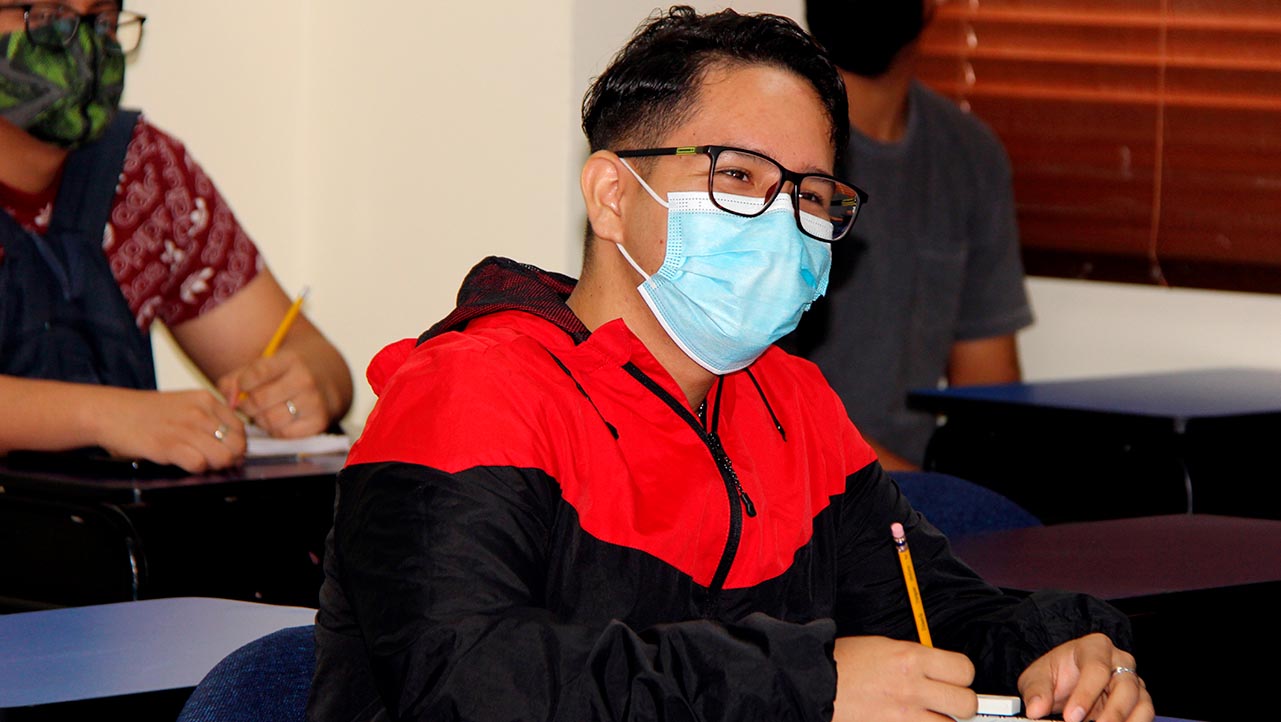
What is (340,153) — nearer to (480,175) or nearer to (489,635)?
(480,175)

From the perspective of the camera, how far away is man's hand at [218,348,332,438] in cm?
260

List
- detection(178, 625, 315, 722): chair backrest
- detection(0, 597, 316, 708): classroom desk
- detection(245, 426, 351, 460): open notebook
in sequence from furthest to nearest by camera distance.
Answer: detection(245, 426, 351, 460): open notebook < detection(0, 597, 316, 708): classroom desk < detection(178, 625, 315, 722): chair backrest

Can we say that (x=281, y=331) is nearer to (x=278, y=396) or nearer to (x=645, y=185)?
(x=278, y=396)

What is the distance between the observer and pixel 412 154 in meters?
3.34

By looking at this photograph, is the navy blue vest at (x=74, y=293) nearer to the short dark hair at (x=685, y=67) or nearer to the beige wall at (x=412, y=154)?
the beige wall at (x=412, y=154)

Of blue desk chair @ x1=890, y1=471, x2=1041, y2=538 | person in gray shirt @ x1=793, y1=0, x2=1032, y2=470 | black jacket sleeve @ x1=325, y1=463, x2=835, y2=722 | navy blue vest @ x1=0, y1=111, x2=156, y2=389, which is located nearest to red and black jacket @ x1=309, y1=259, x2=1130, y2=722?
black jacket sleeve @ x1=325, y1=463, x2=835, y2=722

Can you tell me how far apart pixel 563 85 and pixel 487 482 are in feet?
6.23

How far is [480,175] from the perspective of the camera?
323 cm

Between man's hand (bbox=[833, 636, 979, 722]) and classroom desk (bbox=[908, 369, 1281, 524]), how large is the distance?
1.50m

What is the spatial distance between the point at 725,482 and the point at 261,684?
1.43 ft

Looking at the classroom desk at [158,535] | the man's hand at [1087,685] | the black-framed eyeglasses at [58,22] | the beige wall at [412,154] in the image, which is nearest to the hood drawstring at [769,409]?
the man's hand at [1087,685]

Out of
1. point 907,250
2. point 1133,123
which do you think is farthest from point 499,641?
point 1133,123

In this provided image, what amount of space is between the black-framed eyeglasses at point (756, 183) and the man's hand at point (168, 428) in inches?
36.9

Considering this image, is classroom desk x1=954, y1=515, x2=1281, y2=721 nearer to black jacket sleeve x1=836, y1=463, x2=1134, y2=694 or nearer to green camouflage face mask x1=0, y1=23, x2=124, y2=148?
black jacket sleeve x1=836, y1=463, x2=1134, y2=694
